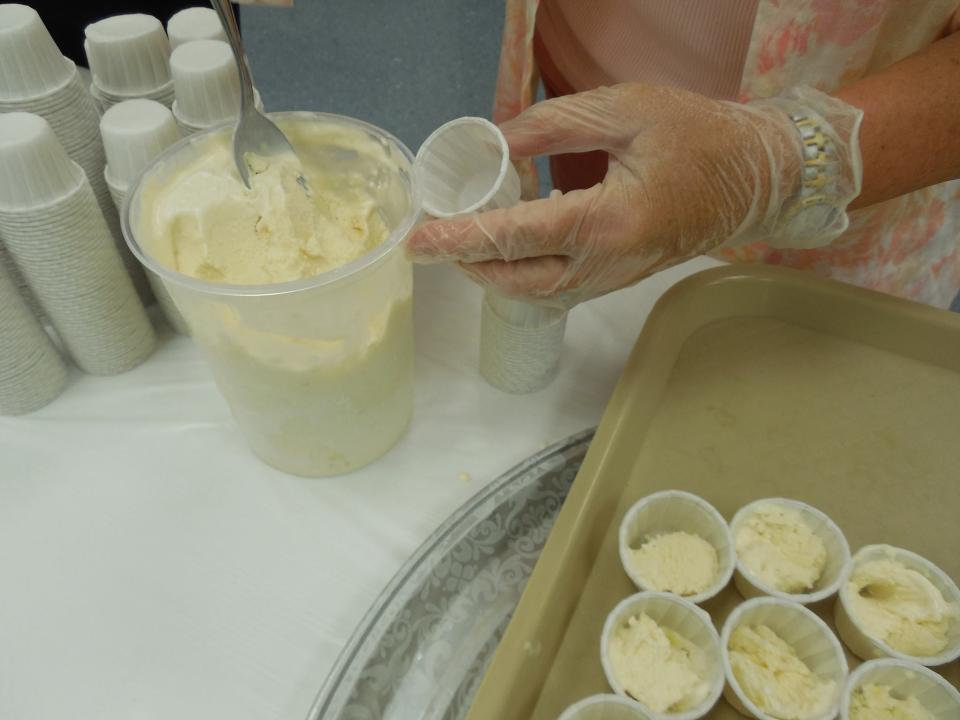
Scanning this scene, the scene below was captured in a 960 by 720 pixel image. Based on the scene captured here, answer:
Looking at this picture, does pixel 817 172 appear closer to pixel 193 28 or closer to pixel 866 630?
pixel 866 630

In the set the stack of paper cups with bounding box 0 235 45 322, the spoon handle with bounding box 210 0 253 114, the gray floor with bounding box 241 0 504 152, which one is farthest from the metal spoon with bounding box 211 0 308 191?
the gray floor with bounding box 241 0 504 152

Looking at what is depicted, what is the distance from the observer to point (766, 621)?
61cm

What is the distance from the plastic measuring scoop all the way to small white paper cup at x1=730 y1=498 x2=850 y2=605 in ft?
0.75

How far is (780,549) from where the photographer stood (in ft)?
2.08

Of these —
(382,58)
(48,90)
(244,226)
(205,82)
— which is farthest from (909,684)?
(382,58)

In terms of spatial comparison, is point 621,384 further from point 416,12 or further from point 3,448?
point 416,12

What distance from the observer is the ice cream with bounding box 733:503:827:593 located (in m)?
0.62

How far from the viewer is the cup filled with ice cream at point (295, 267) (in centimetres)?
52

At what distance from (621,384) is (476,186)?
23 centimetres

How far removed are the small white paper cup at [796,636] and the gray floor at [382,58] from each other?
1498 mm

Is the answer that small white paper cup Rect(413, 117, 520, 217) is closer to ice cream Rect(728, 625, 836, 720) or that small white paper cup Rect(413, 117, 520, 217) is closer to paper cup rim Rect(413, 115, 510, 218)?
paper cup rim Rect(413, 115, 510, 218)

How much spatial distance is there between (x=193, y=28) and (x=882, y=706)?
826 mm

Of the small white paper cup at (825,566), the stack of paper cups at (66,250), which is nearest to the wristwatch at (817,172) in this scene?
the small white paper cup at (825,566)

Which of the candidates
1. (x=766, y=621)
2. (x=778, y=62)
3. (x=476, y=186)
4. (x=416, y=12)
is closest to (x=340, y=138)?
(x=476, y=186)
